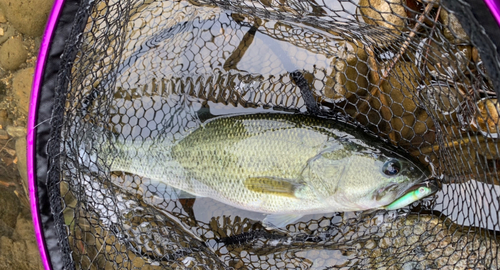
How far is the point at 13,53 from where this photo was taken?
3.18 metres

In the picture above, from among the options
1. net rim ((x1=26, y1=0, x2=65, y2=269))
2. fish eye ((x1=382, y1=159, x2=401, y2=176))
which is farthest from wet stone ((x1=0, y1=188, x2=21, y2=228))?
fish eye ((x1=382, y1=159, x2=401, y2=176))

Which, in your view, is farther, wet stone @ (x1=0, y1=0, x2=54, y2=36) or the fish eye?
wet stone @ (x1=0, y1=0, x2=54, y2=36)

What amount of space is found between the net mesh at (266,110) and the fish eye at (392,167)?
366 millimetres

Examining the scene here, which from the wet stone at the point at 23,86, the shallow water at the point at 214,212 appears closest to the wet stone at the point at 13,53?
the wet stone at the point at 23,86

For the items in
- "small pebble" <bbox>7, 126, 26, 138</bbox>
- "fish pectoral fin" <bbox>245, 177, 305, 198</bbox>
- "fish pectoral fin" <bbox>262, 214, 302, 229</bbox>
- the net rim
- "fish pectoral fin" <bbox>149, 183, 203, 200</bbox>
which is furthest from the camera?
"small pebble" <bbox>7, 126, 26, 138</bbox>

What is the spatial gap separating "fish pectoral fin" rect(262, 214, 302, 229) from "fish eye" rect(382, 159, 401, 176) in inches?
31.3

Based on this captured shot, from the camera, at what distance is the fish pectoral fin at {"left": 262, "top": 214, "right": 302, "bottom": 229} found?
8.81 feet

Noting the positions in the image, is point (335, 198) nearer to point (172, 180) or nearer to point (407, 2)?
point (172, 180)

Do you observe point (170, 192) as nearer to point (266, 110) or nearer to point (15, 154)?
point (266, 110)

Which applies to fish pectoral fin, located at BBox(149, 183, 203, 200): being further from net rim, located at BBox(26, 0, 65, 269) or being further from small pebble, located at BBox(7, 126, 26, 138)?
small pebble, located at BBox(7, 126, 26, 138)

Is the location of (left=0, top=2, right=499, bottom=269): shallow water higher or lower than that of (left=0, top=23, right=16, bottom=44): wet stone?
lower

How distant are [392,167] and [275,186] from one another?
0.85m

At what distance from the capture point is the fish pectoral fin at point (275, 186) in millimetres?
2436

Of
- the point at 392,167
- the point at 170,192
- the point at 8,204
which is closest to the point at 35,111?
the point at 170,192
